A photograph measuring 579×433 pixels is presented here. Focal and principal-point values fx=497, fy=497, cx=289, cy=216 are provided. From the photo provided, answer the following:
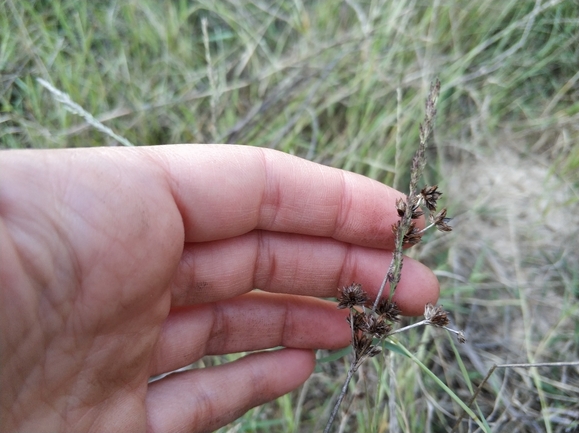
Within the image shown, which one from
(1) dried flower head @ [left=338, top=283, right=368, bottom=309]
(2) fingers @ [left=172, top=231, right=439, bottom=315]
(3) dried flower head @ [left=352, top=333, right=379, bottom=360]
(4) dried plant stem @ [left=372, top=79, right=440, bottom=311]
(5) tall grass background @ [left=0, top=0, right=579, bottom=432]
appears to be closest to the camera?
(4) dried plant stem @ [left=372, top=79, right=440, bottom=311]

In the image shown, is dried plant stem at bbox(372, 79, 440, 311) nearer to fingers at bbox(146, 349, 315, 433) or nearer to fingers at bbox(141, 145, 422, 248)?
fingers at bbox(141, 145, 422, 248)

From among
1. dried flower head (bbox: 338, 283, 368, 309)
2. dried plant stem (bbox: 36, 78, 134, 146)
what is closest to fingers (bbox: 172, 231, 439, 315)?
dried flower head (bbox: 338, 283, 368, 309)

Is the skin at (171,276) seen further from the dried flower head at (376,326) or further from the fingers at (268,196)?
the dried flower head at (376,326)

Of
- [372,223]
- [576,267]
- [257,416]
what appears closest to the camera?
[372,223]

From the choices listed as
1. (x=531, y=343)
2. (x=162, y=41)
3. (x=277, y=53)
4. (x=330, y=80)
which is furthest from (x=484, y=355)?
(x=162, y=41)

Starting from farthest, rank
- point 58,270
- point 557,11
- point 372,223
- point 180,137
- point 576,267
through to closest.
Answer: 1. point 557,11
2. point 180,137
3. point 576,267
4. point 372,223
5. point 58,270

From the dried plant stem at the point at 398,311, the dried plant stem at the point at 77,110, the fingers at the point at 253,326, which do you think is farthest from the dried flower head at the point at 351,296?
the dried plant stem at the point at 77,110

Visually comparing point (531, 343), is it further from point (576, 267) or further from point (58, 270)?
point (58, 270)

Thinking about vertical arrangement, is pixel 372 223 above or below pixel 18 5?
below
